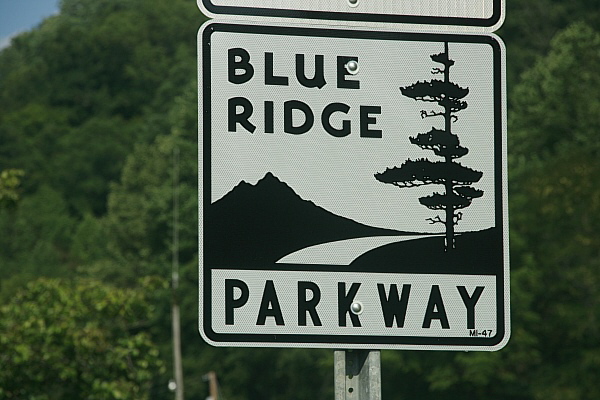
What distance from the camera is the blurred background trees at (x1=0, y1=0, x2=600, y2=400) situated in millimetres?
20750

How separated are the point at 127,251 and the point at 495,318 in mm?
64589

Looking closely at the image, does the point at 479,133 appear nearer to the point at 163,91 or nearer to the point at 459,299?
the point at 459,299

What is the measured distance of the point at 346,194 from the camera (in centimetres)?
241

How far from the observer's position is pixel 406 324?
246 centimetres

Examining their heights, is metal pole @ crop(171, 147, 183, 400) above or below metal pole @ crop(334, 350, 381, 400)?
below

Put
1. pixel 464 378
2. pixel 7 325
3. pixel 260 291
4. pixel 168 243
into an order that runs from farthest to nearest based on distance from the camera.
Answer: pixel 168 243 < pixel 464 378 < pixel 7 325 < pixel 260 291

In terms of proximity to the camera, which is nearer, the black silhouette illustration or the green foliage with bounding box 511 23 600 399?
the black silhouette illustration

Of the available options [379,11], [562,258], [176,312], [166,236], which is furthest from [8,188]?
[166,236]

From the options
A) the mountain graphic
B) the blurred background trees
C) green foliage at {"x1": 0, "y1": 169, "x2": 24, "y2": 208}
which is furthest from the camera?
the blurred background trees

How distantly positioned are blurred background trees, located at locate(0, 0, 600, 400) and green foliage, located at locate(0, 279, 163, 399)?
0.03 meters

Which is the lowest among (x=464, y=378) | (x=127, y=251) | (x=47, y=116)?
(x=464, y=378)

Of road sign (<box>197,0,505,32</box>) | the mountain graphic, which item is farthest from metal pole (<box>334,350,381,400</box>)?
road sign (<box>197,0,505,32</box>)

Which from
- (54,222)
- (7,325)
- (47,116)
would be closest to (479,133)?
(7,325)

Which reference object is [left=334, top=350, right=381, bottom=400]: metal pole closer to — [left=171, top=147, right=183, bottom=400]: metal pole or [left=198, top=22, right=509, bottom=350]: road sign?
[left=198, top=22, right=509, bottom=350]: road sign
